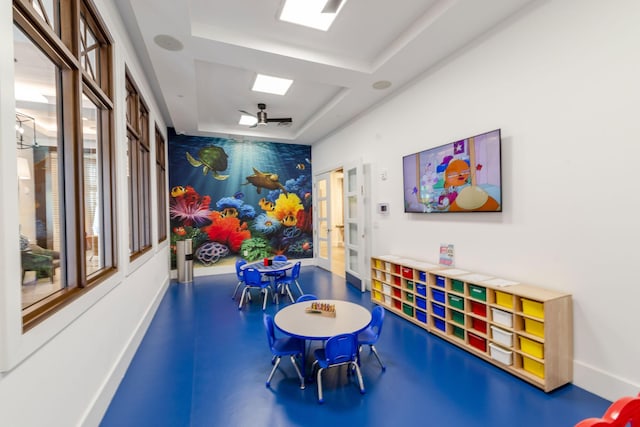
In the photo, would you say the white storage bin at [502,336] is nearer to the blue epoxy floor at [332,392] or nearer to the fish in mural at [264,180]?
the blue epoxy floor at [332,392]

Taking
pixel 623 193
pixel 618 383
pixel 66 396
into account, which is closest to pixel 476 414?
pixel 618 383

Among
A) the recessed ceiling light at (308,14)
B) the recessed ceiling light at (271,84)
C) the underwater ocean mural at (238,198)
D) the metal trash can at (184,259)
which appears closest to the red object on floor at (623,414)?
the recessed ceiling light at (308,14)

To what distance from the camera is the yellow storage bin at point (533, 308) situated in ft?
8.16

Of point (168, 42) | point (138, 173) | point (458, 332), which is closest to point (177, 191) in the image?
point (138, 173)

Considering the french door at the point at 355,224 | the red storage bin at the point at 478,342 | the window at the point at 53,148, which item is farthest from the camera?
the french door at the point at 355,224

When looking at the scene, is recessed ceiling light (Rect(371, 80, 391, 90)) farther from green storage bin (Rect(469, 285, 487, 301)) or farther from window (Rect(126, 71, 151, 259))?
window (Rect(126, 71, 151, 259))

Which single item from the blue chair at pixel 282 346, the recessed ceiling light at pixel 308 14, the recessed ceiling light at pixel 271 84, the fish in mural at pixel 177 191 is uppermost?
the recessed ceiling light at pixel 308 14

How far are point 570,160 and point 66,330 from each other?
13.4 feet

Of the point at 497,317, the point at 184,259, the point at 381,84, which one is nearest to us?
the point at 497,317

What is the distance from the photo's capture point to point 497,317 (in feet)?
9.37

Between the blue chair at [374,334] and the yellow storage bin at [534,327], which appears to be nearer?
the yellow storage bin at [534,327]

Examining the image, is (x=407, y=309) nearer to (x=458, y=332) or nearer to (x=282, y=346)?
(x=458, y=332)

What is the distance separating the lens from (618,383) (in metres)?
2.28

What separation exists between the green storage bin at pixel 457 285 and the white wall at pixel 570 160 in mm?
345
